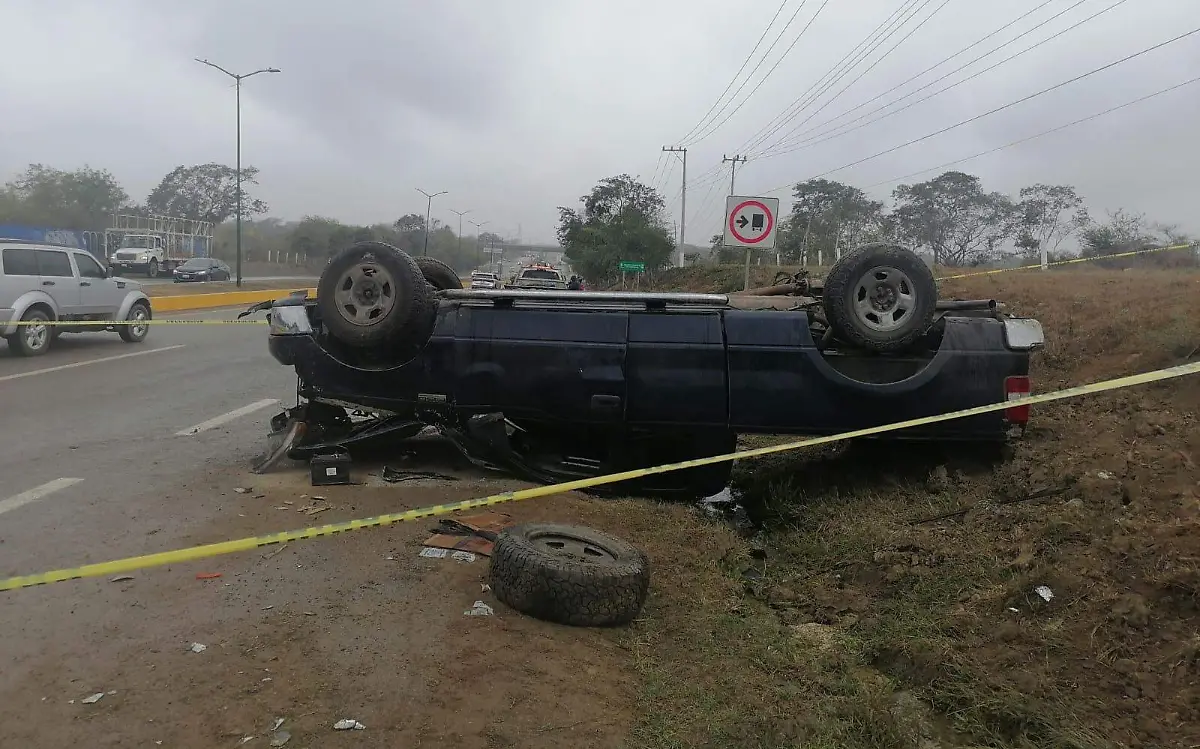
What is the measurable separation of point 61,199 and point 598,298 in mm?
69464

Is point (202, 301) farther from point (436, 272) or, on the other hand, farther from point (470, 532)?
point (470, 532)

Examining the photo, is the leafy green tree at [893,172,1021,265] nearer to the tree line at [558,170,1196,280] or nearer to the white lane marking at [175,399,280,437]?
the tree line at [558,170,1196,280]

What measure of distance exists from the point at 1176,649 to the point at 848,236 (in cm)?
3941

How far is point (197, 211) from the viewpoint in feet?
258

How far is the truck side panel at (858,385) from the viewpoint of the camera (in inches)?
222

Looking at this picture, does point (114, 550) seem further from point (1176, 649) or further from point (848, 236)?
point (848, 236)

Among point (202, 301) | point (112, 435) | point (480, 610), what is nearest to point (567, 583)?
point (480, 610)

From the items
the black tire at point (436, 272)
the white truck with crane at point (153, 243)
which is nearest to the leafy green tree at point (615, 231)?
the white truck with crane at point (153, 243)

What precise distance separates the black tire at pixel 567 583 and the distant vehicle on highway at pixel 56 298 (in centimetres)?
1155

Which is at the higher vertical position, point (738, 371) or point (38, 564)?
point (738, 371)

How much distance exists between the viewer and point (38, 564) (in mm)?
4445

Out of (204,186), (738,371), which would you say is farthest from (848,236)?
(204,186)

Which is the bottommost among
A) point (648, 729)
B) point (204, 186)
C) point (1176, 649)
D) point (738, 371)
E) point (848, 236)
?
point (648, 729)

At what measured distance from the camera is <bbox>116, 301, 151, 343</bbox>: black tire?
570 inches
